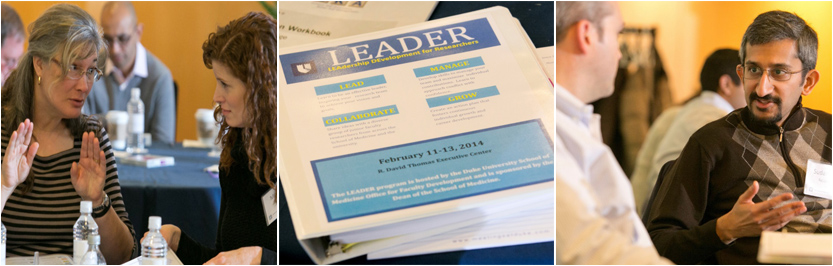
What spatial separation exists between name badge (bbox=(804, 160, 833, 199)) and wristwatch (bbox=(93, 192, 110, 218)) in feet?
6.50

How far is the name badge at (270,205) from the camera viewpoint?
1.96m

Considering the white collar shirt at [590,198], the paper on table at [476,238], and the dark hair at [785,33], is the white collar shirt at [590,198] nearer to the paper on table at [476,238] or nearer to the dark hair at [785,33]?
the paper on table at [476,238]

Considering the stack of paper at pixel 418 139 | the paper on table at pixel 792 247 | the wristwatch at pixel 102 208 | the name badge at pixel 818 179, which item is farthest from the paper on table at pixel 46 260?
the name badge at pixel 818 179

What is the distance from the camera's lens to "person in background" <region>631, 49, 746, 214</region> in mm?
1973

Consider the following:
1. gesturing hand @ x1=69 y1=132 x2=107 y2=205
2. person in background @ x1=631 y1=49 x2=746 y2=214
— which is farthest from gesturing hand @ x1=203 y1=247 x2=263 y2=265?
person in background @ x1=631 y1=49 x2=746 y2=214

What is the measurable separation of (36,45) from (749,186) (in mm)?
2036

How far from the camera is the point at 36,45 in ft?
6.56

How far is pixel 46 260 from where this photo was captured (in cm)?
201

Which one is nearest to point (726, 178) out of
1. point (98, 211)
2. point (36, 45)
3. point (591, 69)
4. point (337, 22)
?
point (591, 69)

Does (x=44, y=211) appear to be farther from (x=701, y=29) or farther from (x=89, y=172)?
(x=701, y=29)

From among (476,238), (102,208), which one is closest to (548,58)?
(476,238)

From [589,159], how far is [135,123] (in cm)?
137

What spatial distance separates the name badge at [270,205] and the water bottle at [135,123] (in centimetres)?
50

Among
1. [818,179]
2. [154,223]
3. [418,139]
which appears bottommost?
[154,223]
